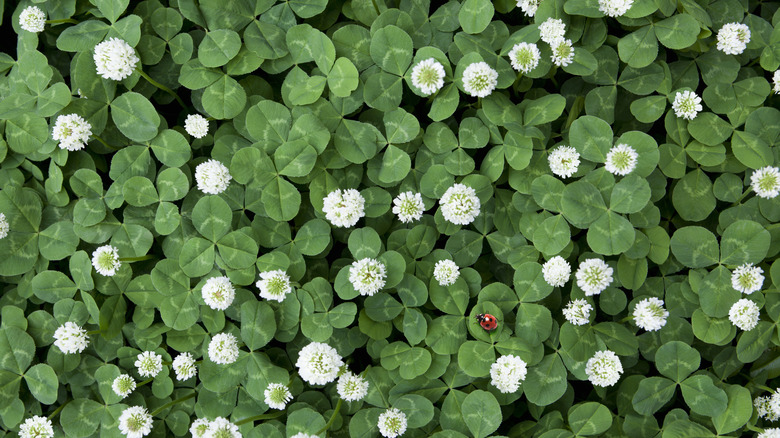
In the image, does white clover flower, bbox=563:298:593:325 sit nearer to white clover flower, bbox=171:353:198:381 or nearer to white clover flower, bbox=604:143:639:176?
white clover flower, bbox=604:143:639:176

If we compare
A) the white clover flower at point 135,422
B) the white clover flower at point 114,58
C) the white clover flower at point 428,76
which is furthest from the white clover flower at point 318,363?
the white clover flower at point 114,58

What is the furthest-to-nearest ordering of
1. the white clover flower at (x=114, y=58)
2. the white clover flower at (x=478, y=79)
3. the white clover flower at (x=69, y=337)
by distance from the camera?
the white clover flower at (x=69, y=337)
the white clover flower at (x=114, y=58)
the white clover flower at (x=478, y=79)

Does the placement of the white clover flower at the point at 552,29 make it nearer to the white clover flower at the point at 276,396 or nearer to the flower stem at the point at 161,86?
the flower stem at the point at 161,86

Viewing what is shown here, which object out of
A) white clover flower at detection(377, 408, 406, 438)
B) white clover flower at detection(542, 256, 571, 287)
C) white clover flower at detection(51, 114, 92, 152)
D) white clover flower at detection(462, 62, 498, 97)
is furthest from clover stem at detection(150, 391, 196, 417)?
white clover flower at detection(462, 62, 498, 97)

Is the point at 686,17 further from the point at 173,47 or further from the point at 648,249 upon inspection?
the point at 173,47

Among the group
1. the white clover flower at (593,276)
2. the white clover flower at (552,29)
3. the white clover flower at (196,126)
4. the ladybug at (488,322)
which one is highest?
the white clover flower at (552,29)

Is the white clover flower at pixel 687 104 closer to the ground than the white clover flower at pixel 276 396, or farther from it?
farther from it

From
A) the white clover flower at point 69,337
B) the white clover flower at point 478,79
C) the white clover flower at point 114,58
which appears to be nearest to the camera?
the white clover flower at point 478,79
